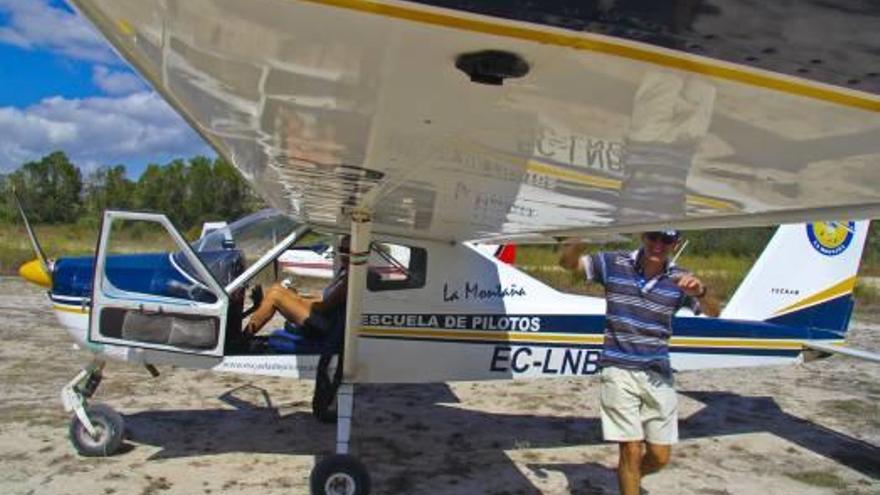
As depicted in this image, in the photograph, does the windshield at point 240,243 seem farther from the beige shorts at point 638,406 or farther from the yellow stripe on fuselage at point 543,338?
the beige shorts at point 638,406

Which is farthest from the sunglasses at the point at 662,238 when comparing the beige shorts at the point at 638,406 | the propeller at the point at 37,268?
the propeller at the point at 37,268

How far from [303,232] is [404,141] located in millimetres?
3669

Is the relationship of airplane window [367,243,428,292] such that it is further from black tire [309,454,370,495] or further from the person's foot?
black tire [309,454,370,495]

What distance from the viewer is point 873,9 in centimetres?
105

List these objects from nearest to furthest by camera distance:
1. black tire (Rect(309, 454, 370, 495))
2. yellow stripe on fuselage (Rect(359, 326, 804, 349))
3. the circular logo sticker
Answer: black tire (Rect(309, 454, 370, 495)), yellow stripe on fuselage (Rect(359, 326, 804, 349)), the circular logo sticker

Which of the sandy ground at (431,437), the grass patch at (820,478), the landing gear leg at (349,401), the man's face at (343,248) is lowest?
the sandy ground at (431,437)

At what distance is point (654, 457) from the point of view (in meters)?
4.24

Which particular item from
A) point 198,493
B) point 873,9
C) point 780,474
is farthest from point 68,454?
point 873,9

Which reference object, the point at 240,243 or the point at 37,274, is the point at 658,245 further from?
the point at 37,274

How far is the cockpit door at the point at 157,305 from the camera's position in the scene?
5.10m

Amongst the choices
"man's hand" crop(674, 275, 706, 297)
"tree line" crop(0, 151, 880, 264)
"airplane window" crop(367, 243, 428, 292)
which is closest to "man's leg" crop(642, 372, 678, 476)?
"man's hand" crop(674, 275, 706, 297)

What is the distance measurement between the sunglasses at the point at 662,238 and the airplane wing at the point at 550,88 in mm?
1190

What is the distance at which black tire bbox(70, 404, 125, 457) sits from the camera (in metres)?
5.32

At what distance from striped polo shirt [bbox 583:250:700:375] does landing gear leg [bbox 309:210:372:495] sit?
160 cm
